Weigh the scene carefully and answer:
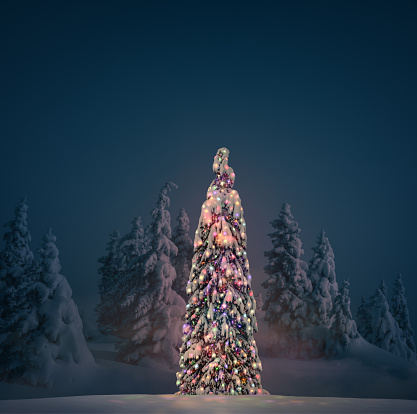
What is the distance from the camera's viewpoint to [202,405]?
10.8m

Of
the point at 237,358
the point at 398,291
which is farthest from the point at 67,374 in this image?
the point at 398,291

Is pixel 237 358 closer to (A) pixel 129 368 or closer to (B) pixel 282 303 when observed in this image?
(A) pixel 129 368

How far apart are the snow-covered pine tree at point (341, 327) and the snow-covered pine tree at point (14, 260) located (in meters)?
21.7

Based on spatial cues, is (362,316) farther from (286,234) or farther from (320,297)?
(286,234)

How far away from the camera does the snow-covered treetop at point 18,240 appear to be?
31.2m

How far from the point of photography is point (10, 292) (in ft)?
99.1

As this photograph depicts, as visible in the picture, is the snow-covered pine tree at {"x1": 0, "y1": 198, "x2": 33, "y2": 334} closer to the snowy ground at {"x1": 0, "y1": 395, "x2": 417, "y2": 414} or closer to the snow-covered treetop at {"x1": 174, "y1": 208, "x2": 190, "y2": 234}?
the snow-covered treetop at {"x1": 174, "y1": 208, "x2": 190, "y2": 234}

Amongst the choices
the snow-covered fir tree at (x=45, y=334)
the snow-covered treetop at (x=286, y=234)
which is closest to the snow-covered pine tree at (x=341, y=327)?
the snow-covered treetop at (x=286, y=234)

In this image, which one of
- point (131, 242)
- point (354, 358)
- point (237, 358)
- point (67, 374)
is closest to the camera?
point (237, 358)

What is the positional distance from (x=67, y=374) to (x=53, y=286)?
4.99 metres

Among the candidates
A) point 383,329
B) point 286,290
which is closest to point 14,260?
point 286,290

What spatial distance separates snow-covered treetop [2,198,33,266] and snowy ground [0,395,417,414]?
72.8 feet

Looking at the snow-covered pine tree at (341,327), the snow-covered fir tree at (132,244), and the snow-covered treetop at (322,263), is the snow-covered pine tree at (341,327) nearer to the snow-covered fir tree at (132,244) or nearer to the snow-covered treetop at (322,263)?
the snow-covered treetop at (322,263)

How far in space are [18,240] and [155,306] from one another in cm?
1101
